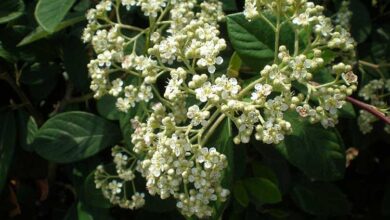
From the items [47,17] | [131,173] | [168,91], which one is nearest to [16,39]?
[47,17]

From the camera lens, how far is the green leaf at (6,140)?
2491 mm

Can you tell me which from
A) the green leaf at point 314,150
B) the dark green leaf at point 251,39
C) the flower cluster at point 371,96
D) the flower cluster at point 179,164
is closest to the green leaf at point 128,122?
the flower cluster at point 179,164

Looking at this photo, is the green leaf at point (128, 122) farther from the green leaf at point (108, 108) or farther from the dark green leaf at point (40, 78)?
the dark green leaf at point (40, 78)

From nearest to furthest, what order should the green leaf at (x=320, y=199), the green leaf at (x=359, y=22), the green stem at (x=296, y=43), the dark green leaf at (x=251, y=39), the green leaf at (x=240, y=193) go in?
the green stem at (x=296, y=43), the dark green leaf at (x=251, y=39), the green leaf at (x=240, y=193), the green leaf at (x=320, y=199), the green leaf at (x=359, y=22)

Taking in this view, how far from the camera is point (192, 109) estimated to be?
1803mm

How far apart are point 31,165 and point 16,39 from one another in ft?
2.13

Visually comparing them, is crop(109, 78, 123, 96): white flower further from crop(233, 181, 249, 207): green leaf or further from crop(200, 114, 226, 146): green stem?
crop(233, 181, 249, 207): green leaf

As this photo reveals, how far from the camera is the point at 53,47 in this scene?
260 centimetres

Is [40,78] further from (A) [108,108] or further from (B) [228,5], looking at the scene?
(B) [228,5]

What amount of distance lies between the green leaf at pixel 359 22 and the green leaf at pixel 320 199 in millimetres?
768

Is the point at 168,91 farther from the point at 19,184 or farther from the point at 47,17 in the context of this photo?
the point at 19,184

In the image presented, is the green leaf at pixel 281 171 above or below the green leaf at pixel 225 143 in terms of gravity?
below

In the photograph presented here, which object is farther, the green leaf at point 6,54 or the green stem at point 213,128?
the green leaf at point 6,54

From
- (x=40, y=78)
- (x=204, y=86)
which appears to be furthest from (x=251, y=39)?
(x=40, y=78)
